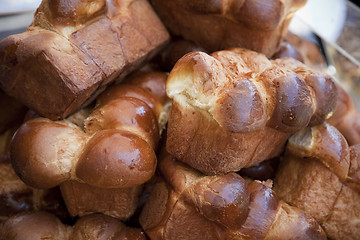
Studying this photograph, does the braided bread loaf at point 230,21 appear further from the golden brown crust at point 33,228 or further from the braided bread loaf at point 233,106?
the golden brown crust at point 33,228

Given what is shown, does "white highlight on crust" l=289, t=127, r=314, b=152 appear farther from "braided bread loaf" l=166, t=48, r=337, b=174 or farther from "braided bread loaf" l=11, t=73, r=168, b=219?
"braided bread loaf" l=11, t=73, r=168, b=219

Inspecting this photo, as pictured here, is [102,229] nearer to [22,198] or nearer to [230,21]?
[22,198]

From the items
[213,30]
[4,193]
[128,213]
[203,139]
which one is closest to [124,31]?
[213,30]

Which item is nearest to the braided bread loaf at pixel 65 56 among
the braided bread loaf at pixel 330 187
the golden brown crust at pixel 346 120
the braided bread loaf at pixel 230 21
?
the braided bread loaf at pixel 230 21

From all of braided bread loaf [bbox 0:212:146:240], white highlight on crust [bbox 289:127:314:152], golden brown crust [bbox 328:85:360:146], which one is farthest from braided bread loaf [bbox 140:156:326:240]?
golden brown crust [bbox 328:85:360:146]

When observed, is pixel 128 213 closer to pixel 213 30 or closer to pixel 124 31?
pixel 124 31

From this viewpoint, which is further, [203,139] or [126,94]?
[126,94]
